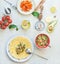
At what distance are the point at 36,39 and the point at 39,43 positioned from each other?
0.12 ft

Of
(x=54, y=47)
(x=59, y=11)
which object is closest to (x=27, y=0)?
(x=59, y=11)

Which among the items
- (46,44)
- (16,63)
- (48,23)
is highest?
(48,23)

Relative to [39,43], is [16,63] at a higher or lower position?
lower

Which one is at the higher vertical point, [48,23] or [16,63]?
[48,23]

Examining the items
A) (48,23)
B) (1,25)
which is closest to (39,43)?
(48,23)

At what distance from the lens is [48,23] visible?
1986mm

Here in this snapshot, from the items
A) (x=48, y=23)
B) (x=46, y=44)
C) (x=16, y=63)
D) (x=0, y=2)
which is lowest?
(x=16, y=63)

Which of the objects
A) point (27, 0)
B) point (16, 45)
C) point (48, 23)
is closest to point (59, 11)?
point (48, 23)

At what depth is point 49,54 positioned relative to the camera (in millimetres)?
1981

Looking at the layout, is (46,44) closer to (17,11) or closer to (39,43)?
(39,43)

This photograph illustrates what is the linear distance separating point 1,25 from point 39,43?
29cm

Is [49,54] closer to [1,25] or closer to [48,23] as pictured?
[48,23]

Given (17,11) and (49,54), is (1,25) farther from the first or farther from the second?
(49,54)

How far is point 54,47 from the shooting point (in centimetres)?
199
